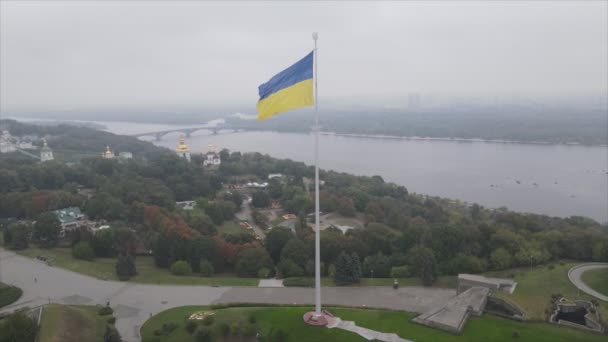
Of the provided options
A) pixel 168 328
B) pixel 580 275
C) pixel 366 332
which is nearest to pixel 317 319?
pixel 366 332

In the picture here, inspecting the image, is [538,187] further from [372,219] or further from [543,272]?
[543,272]

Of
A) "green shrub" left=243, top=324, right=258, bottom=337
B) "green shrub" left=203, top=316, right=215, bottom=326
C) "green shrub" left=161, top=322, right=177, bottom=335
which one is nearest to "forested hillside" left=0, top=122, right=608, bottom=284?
"green shrub" left=203, top=316, right=215, bottom=326

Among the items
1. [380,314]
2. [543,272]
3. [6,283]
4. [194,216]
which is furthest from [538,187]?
[6,283]

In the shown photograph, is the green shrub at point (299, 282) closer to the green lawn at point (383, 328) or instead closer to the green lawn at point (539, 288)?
the green lawn at point (383, 328)

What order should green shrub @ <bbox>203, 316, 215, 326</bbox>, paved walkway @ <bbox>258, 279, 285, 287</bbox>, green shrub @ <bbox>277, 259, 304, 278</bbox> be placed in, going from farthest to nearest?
green shrub @ <bbox>277, 259, 304, 278</bbox>, paved walkway @ <bbox>258, 279, 285, 287</bbox>, green shrub @ <bbox>203, 316, 215, 326</bbox>

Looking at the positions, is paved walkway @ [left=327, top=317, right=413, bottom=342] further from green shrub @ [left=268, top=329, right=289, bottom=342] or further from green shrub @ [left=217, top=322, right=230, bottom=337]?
green shrub @ [left=217, top=322, right=230, bottom=337]
